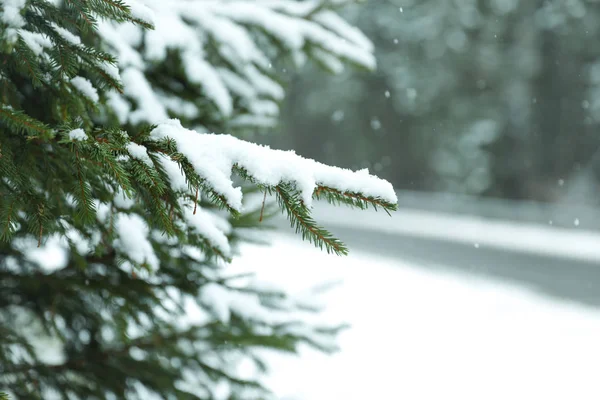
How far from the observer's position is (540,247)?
12.8 meters

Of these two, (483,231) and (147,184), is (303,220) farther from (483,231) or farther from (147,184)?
(483,231)

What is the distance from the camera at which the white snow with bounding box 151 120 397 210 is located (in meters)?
1.05

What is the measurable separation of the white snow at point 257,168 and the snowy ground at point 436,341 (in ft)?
12.4

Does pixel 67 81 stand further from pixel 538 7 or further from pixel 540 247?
pixel 538 7

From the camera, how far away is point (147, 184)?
110 centimetres

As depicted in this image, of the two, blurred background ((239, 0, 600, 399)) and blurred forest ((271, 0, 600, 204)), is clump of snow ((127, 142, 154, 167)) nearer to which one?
blurred background ((239, 0, 600, 399))

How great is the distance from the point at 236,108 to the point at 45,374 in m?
1.34

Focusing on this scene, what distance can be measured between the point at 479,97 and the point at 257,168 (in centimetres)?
1952

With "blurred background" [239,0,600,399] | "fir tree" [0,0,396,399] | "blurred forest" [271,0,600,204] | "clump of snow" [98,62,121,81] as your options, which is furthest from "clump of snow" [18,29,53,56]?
"blurred forest" [271,0,600,204]

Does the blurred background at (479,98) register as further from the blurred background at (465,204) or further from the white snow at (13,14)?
the white snow at (13,14)

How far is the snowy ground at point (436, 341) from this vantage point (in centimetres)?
670

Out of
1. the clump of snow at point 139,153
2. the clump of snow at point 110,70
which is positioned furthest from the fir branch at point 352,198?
the clump of snow at point 110,70

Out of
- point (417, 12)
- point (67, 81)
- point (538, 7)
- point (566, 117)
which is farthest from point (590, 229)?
point (67, 81)

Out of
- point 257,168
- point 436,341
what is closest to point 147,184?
point 257,168
